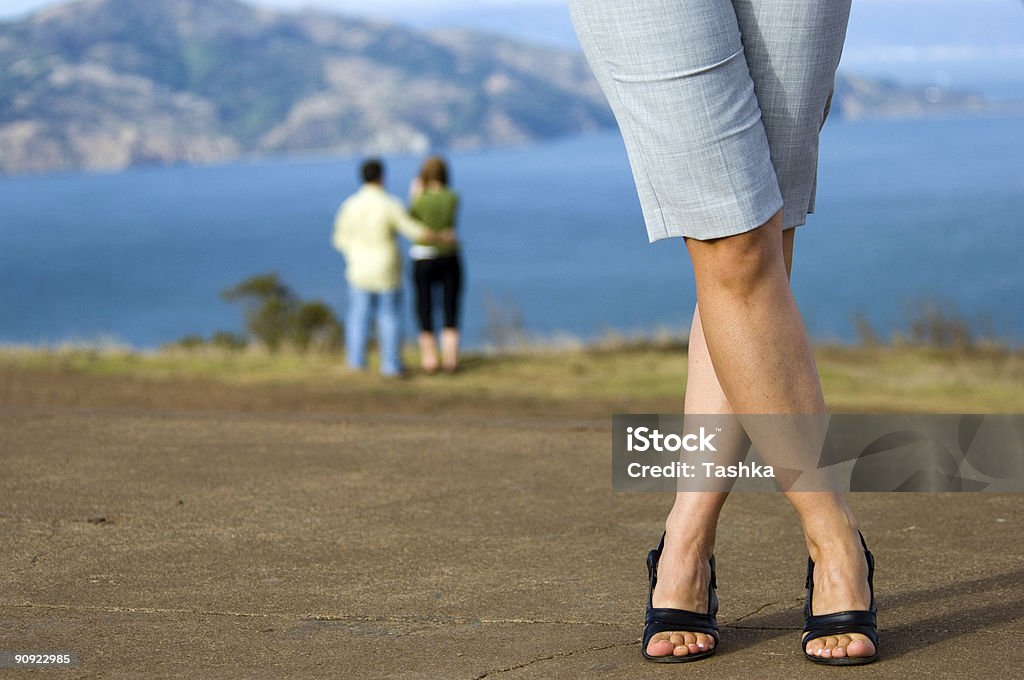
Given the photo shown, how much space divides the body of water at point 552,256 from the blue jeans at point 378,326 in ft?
115

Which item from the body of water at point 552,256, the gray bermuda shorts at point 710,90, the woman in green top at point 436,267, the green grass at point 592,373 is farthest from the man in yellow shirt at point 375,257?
the body of water at point 552,256

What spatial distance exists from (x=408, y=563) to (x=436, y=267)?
8.28 m

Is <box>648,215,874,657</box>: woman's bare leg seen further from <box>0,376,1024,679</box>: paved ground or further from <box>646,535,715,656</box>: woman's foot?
<box>0,376,1024,679</box>: paved ground

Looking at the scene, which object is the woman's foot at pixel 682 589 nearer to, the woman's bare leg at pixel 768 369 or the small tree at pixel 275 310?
the woman's bare leg at pixel 768 369

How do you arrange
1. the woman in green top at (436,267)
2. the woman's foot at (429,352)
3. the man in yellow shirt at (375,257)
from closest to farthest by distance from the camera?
the man in yellow shirt at (375,257), the woman in green top at (436,267), the woman's foot at (429,352)

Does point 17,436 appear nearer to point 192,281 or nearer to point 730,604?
point 730,604

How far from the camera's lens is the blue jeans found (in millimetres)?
10648

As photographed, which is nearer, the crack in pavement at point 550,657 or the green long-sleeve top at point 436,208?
the crack in pavement at point 550,657

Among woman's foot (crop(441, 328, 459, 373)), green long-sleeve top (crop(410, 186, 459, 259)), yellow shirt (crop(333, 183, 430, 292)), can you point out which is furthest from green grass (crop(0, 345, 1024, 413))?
green long-sleeve top (crop(410, 186, 459, 259))

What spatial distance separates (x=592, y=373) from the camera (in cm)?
1019

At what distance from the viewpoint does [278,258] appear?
116m

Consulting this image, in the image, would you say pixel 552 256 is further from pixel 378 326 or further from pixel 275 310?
pixel 378 326

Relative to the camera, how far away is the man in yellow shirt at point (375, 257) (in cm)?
1075

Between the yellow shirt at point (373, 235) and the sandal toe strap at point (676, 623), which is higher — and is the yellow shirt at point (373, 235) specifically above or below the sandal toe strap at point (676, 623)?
above
